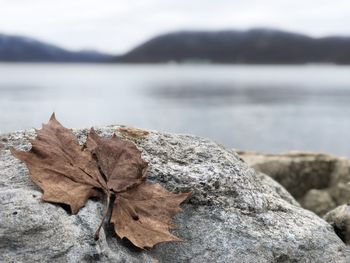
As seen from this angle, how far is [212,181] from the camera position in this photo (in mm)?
4109

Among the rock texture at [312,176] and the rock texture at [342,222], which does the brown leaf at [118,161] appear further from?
the rock texture at [312,176]

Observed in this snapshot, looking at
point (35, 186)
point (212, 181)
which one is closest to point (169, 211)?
point (212, 181)

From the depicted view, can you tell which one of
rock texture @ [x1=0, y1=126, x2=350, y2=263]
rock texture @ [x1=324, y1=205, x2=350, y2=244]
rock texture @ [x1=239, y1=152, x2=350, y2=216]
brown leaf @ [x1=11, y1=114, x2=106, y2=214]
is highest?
brown leaf @ [x1=11, y1=114, x2=106, y2=214]

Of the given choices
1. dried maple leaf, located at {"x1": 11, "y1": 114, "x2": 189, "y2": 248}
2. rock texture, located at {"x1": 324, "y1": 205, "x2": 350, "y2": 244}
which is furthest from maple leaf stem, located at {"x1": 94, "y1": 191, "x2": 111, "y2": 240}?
rock texture, located at {"x1": 324, "y1": 205, "x2": 350, "y2": 244}

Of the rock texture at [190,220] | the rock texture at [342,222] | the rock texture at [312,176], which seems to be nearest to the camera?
the rock texture at [190,220]

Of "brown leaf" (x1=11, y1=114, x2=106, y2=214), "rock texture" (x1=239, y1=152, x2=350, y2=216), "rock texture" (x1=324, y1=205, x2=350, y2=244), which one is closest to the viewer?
"brown leaf" (x1=11, y1=114, x2=106, y2=214)

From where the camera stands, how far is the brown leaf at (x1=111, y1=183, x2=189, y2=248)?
3.52m

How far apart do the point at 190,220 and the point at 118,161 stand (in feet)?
2.27

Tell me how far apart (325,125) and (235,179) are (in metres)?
53.8

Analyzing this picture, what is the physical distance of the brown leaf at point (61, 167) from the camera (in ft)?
11.5

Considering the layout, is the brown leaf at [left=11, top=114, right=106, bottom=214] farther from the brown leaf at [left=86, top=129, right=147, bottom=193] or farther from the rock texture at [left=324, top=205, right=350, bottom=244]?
the rock texture at [left=324, top=205, right=350, bottom=244]

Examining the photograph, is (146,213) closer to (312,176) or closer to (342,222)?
(342,222)

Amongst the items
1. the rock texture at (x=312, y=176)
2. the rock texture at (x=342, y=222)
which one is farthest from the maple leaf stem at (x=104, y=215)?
the rock texture at (x=312, y=176)

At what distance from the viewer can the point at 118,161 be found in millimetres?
3896
